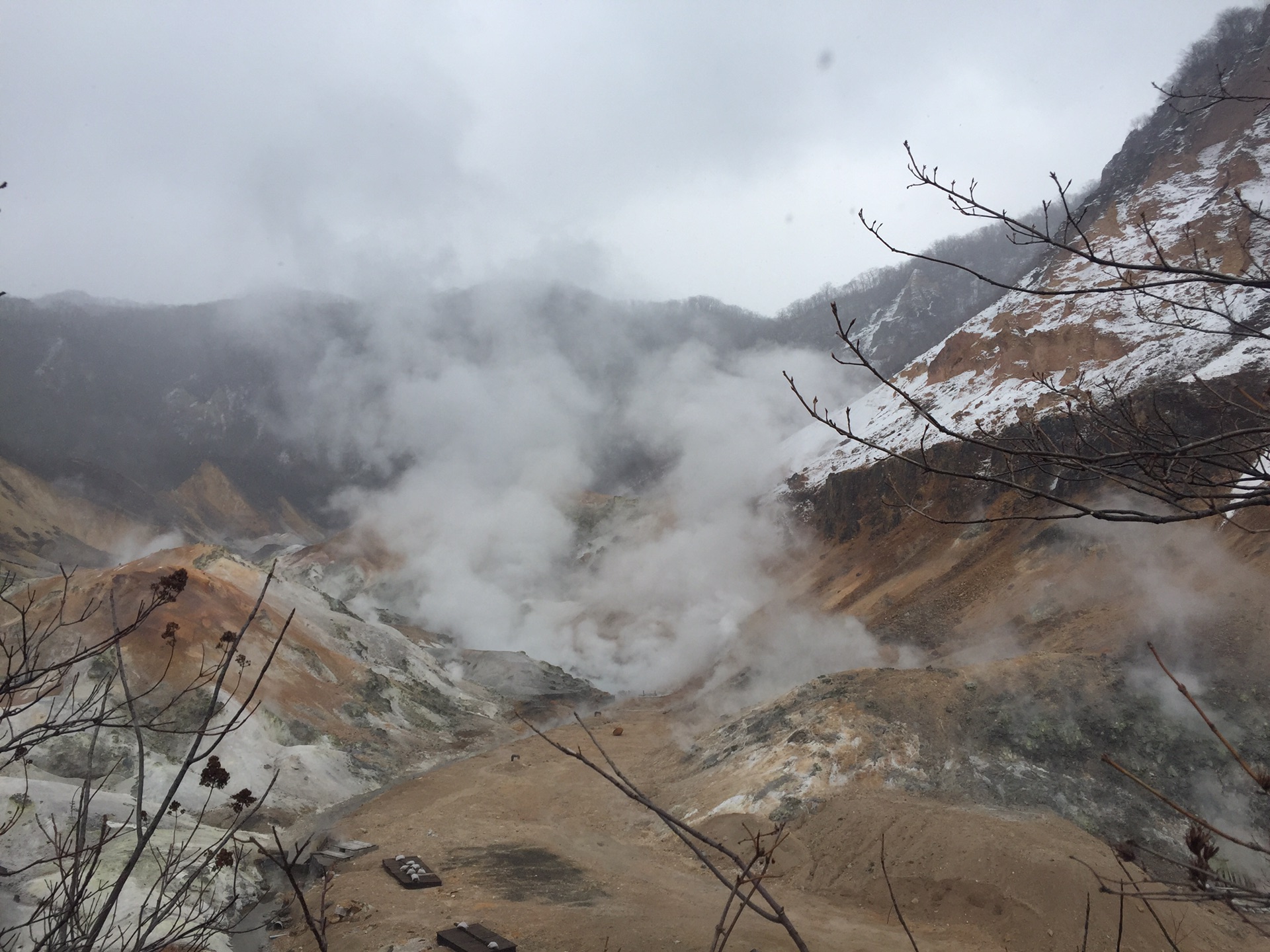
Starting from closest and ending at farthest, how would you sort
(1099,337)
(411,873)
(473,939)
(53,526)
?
(473,939) < (411,873) < (1099,337) < (53,526)

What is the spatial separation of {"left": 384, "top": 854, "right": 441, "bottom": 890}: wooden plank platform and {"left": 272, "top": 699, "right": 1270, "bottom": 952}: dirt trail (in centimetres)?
23

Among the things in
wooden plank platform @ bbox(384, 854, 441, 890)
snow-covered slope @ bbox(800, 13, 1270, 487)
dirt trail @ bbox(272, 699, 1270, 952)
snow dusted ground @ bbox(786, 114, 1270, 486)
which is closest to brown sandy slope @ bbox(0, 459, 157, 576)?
dirt trail @ bbox(272, 699, 1270, 952)

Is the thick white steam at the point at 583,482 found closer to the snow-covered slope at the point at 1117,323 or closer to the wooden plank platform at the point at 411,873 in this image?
the snow-covered slope at the point at 1117,323

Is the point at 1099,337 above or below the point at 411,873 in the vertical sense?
above

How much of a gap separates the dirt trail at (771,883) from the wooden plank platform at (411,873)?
0.76 ft

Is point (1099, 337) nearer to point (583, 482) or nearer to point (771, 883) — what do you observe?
point (771, 883)

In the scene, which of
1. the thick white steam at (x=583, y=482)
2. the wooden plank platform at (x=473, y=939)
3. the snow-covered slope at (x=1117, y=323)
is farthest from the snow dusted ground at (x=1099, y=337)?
the wooden plank platform at (x=473, y=939)

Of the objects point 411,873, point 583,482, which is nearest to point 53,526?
point 583,482

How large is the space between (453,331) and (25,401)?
4205 cm

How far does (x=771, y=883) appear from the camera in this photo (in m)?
13.3

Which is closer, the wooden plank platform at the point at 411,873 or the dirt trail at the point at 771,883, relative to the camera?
the dirt trail at the point at 771,883

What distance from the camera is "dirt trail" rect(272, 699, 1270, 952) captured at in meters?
11.1

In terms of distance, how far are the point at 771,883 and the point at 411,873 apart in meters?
6.45

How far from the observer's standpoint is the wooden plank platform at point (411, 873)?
44.6ft
